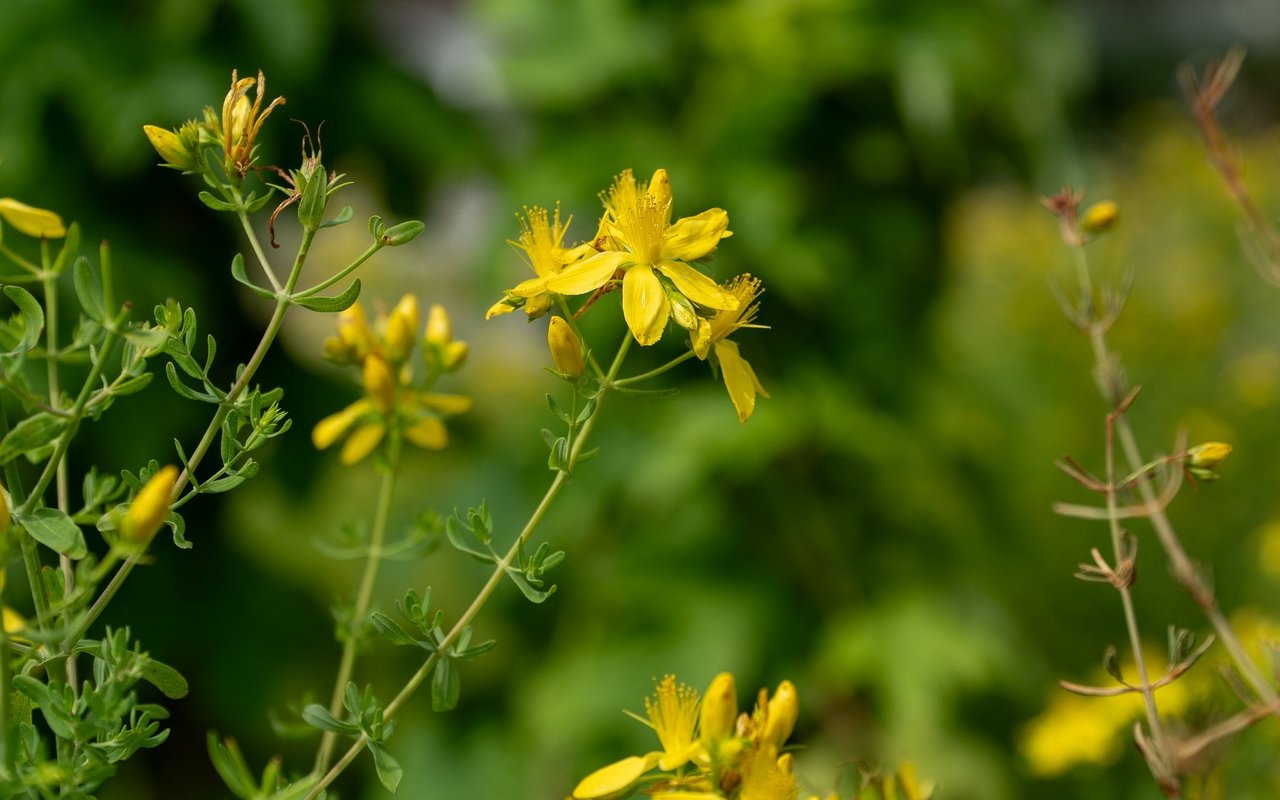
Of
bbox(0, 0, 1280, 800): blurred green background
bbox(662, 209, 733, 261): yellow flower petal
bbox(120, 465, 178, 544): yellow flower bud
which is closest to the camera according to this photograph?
bbox(120, 465, 178, 544): yellow flower bud

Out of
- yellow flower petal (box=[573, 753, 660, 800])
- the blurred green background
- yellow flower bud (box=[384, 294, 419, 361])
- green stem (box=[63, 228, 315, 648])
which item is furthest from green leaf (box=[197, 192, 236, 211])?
the blurred green background

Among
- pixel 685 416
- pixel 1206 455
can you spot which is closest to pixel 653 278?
pixel 1206 455

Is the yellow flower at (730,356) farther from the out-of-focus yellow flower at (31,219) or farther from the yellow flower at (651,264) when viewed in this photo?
the out-of-focus yellow flower at (31,219)

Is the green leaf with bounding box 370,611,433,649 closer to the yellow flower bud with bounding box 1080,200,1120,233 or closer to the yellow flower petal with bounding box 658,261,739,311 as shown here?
the yellow flower petal with bounding box 658,261,739,311

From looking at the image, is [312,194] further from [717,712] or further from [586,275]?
[717,712]

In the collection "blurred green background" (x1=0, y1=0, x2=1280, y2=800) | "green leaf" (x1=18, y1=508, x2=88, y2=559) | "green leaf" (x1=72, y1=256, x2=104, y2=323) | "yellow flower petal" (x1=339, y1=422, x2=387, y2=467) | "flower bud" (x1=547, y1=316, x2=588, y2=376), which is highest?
"green leaf" (x1=72, y1=256, x2=104, y2=323)

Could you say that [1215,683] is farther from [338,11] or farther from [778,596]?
[338,11]

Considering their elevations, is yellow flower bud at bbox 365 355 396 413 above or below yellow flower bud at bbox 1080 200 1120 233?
below

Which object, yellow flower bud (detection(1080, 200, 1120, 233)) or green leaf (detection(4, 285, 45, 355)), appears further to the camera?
yellow flower bud (detection(1080, 200, 1120, 233))
